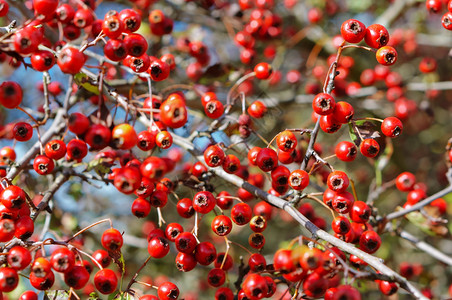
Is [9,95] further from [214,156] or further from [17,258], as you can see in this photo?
[214,156]

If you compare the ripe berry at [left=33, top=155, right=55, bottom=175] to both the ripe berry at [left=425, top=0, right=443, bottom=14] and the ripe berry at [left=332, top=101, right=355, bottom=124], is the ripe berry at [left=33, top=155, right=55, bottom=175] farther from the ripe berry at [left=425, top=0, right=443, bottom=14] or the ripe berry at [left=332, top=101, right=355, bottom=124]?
the ripe berry at [left=425, top=0, right=443, bottom=14]

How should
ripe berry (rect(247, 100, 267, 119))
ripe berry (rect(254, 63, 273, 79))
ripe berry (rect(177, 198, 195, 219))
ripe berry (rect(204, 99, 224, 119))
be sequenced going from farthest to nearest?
ripe berry (rect(254, 63, 273, 79)), ripe berry (rect(247, 100, 267, 119)), ripe berry (rect(204, 99, 224, 119)), ripe berry (rect(177, 198, 195, 219))

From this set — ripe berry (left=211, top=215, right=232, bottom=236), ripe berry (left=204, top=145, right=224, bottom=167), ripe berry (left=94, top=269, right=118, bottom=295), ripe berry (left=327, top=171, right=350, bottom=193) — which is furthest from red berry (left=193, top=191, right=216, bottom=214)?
ripe berry (left=327, top=171, right=350, bottom=193)

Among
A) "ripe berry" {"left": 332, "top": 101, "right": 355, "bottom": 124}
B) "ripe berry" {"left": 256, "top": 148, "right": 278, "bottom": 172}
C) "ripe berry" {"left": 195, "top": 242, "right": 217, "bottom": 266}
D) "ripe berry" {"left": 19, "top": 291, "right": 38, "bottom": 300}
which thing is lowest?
"ripe berry" {"left": 19, "top": 291, "right": 38, "bottom": 300}

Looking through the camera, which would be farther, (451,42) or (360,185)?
(360,185)

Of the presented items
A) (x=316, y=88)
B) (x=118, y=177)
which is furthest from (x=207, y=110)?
(x=316, y=88)

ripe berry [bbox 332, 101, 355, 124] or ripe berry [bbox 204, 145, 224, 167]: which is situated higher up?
ripe berry [bbox 332, 101, 355, 124]

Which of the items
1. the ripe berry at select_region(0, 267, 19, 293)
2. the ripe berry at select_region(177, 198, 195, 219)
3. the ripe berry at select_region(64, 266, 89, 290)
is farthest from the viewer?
the ripe berry at select_region(177, 198, 195, 219)

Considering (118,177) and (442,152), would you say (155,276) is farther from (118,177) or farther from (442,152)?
(442,152)

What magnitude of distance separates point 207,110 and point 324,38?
3088mm

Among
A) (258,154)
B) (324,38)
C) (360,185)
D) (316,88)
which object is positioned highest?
(258,154)

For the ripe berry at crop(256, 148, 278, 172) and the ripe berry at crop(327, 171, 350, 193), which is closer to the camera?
the ripe berry at crop(327, 171, 350, 193)

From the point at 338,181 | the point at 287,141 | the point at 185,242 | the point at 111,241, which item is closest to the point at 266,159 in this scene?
the point at 287,141

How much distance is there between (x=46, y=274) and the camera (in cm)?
202
